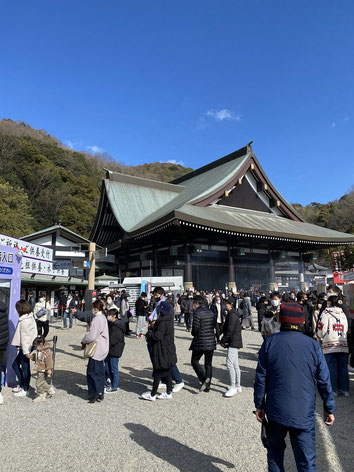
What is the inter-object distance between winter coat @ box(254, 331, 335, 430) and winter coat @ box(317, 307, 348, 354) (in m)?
3.31

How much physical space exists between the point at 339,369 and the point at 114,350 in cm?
385

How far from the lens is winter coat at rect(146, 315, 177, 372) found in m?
5.38

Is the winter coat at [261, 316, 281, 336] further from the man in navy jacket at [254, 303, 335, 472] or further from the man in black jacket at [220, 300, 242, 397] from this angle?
the man in navy jacket at [254, 303, 335, 472]

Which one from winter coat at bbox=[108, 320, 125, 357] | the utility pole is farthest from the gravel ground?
the utility pole

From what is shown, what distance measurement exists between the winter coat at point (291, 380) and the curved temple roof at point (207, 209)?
54.2 ft

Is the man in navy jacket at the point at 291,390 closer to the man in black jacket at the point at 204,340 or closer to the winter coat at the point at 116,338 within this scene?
the man in black jacket at the point at 204,340

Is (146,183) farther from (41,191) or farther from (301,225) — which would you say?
(41,191)

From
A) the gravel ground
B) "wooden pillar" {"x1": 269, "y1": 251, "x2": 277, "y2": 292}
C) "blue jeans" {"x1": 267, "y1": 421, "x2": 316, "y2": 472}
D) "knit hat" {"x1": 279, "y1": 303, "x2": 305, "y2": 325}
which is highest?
"wooden pillar" {"x1": 269, "y1": 251, "x2": 277, "y2": 292}

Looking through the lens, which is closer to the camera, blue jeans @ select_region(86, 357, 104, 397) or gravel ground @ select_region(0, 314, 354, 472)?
gravel ground @ select_region(0, 314, 354, 472)

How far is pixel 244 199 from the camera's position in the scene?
26.9 meters

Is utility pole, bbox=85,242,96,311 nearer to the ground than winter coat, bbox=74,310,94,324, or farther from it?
farther from it

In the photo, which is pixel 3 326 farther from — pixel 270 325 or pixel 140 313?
pixel 140 313

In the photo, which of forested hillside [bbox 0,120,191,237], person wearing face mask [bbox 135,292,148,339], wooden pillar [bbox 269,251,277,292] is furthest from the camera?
forested hillside [bbox 0,120,191,237]

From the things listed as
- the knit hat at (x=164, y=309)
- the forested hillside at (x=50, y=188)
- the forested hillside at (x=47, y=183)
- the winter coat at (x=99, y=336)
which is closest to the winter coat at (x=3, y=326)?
the winter coat at (x=99, y=336)
